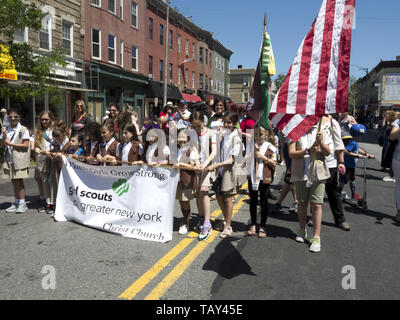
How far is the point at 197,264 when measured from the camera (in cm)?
402

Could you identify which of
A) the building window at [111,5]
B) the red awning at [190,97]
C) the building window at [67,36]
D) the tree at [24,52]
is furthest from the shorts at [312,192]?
the red awning at [190,97]

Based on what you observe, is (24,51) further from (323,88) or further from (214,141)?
(323,88)

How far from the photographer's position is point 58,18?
1786 centimetres

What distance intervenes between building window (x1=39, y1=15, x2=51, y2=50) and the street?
13642mm

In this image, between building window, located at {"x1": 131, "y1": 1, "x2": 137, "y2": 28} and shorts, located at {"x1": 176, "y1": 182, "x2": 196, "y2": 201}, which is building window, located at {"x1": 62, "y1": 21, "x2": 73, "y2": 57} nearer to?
building window, located at {"x1": 131, "y1": 1, "x2": 137, "y2": 28}

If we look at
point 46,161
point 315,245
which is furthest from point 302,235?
point 46,161

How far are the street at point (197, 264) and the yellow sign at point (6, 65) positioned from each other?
707 cm

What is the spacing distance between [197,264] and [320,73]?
2.61 metres

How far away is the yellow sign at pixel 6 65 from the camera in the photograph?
10.9 metres

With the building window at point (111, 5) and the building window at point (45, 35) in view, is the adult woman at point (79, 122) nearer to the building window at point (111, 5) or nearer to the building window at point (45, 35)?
the building window at point (45, 35)

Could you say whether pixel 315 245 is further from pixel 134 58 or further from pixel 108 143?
pixel 134 58

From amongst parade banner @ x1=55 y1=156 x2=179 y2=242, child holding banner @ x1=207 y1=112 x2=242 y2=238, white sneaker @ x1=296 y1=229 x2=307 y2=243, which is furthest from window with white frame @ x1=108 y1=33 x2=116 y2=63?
white sneaker @ x1=296 y1=229 x2=307 y2=243
